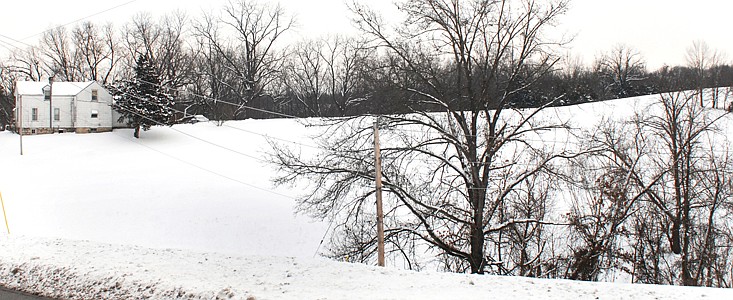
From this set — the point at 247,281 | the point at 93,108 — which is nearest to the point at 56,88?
the point at 93,108

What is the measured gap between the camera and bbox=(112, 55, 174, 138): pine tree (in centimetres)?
4178

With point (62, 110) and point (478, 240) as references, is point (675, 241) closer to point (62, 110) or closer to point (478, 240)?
point (478, 240)

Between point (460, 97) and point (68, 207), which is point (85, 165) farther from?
point (460, 97)

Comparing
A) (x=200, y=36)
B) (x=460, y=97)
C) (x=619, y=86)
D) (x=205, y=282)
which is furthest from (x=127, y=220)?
(x=619, y=86)

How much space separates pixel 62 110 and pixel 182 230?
31.3 meters

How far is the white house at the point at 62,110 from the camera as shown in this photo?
151 ft

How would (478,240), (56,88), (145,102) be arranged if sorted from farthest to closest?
(56,88) → (145,102) → (478,240)

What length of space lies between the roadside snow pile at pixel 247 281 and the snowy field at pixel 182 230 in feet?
0.09

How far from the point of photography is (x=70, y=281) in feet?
26.0

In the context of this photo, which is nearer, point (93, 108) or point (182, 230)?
point (182, 230)

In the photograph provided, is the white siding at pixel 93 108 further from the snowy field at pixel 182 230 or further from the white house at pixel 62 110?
the snowy field at pixel 182 230

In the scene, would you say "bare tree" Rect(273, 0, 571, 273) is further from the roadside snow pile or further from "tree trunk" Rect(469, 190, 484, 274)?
the roadside snow pile

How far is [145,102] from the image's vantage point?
137 ft

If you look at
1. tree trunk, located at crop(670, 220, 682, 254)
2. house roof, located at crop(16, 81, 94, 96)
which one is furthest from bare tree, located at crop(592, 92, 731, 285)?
house roof, located at crop(16, 81, 94, 96)
